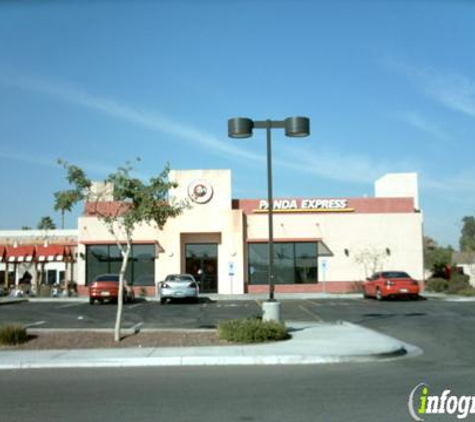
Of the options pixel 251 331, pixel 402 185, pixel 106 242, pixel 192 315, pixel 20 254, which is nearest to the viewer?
pixel 251 331

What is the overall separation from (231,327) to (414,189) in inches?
1225

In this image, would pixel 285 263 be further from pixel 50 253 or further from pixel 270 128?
pixel 270 128

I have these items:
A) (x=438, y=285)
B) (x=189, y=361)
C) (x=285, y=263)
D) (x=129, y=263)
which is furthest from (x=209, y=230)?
(x=189, y=361)

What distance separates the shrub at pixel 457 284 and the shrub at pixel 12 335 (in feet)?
85.1

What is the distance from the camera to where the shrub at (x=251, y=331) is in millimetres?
14250

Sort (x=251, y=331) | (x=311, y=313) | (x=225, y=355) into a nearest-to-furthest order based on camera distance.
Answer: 1. (x=225, y=355)
2. (x=251, y=331)
3. (x=311, y=313)

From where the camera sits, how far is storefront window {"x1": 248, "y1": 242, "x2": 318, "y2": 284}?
38.5 metres

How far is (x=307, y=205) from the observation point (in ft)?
128

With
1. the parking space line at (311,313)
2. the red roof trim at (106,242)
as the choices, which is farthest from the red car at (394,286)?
the red roof trim at (106,242)

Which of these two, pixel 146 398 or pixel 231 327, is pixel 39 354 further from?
pixel 146 398

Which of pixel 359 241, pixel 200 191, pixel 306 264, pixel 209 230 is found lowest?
pixel 306 264

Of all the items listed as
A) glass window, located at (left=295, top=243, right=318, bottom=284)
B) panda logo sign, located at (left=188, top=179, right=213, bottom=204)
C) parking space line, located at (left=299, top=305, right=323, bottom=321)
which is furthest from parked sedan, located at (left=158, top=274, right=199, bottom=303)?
glass window, located at (left=295, top=243, right=318, bottom=284)

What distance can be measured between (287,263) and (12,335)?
83.7ft

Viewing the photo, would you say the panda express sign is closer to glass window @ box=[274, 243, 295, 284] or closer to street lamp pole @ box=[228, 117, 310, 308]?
glass window @ box=[274, 243, 295, 284]
